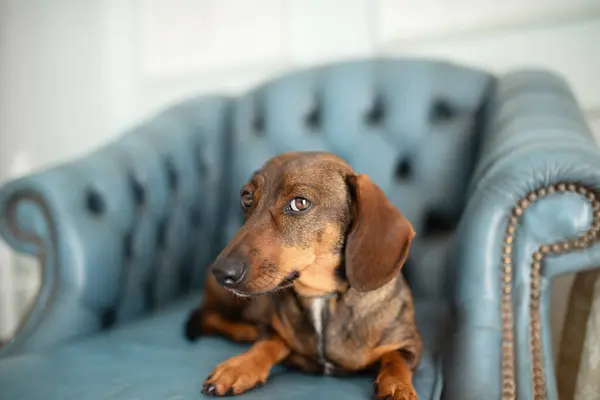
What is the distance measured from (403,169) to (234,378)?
0.84 meters

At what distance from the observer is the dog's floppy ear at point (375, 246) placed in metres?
0.88

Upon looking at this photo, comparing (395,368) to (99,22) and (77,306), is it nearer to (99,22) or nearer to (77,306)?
(77,306)

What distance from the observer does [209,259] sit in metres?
1.65

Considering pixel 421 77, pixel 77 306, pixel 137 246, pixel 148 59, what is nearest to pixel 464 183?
pixel 421 77

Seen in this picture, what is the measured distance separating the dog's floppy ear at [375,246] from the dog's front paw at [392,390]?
158mm

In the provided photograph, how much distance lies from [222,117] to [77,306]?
31.9 inches

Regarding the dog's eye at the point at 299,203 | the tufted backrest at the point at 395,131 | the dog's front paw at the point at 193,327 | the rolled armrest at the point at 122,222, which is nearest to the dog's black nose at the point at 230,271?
the dog's eye at the point at 299,203

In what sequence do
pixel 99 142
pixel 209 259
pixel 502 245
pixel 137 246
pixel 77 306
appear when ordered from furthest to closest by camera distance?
pixel 99 142
pixel 209 259
pixel 137 246
pixel 77 306
pixel 502 245

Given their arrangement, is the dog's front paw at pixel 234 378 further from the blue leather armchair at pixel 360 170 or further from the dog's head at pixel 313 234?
the dog's head at pixel 313 234

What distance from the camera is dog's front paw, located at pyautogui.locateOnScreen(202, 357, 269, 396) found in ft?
2.89

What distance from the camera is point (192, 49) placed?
6.89 ft

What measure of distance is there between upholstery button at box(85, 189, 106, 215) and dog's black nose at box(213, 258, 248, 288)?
602 millimetres

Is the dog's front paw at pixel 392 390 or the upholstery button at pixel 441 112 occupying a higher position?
the upholstery button at pixel 441 112

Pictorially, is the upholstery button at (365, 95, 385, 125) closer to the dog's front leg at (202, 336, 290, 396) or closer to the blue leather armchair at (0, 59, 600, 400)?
the blue leather armchair at (0, 59, 600, 400)
